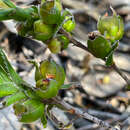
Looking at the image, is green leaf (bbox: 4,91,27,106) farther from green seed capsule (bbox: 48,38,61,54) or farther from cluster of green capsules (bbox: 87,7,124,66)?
cluster of green capsules (bbox: 87,7,124,66)

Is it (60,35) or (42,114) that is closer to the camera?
(60,35)

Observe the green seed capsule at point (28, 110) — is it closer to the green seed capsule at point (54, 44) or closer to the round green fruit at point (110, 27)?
the green seed capsule at point (54, 44)

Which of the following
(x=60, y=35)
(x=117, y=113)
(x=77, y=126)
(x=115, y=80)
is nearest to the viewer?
(x=60, y=35)

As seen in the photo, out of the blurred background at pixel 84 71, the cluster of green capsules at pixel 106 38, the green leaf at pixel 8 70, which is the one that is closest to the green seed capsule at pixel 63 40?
the cluster of green capsules at pixel 106 38

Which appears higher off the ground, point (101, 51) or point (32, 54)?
point (101, 51)

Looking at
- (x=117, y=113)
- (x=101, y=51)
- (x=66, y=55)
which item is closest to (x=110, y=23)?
(x=101, y=51)

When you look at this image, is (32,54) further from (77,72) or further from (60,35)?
(60,35)

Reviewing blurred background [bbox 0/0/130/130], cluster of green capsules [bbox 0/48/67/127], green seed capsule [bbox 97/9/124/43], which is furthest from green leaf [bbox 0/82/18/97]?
blurred background [bbox 0/0/130/130]
